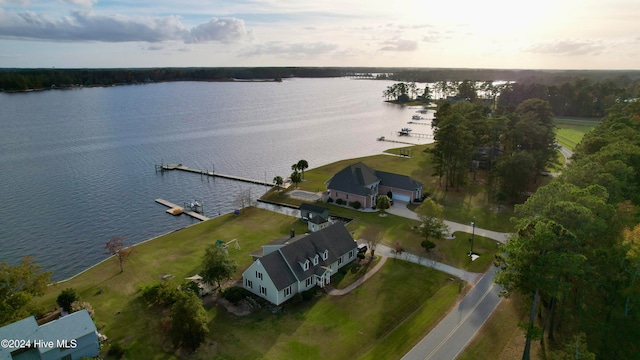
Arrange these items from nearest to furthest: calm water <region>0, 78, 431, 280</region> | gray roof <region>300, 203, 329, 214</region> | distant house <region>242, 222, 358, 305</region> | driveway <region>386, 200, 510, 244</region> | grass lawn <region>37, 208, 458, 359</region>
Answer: grass lawn <region>37, 208, 458, 359</region> → distant house <region>242, 222, 358, 305</region> → driveway <region>386, 200, 510, 244</region> → gray roof <region>300, 203, 329, 214</region> → calm water <region>0, 78, 431, 280</region>

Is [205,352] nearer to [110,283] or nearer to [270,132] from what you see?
[110,283]

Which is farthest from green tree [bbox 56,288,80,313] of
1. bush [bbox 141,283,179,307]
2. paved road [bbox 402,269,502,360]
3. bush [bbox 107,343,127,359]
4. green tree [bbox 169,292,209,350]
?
paved road [bbox 402,269,502,360]

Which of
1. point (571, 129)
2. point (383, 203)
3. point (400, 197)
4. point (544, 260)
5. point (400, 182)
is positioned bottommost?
point (400, 197)

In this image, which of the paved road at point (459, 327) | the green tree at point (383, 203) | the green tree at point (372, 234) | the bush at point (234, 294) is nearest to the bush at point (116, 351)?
the bush at point (234, 294)

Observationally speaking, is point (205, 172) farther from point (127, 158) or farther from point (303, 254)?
point (303, 254)

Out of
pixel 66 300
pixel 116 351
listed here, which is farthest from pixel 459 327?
pixel 66 300

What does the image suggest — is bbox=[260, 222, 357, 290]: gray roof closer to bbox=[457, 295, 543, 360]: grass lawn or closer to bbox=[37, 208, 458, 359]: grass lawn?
bbox=[37, 208, 458, 359]: grass lawn
